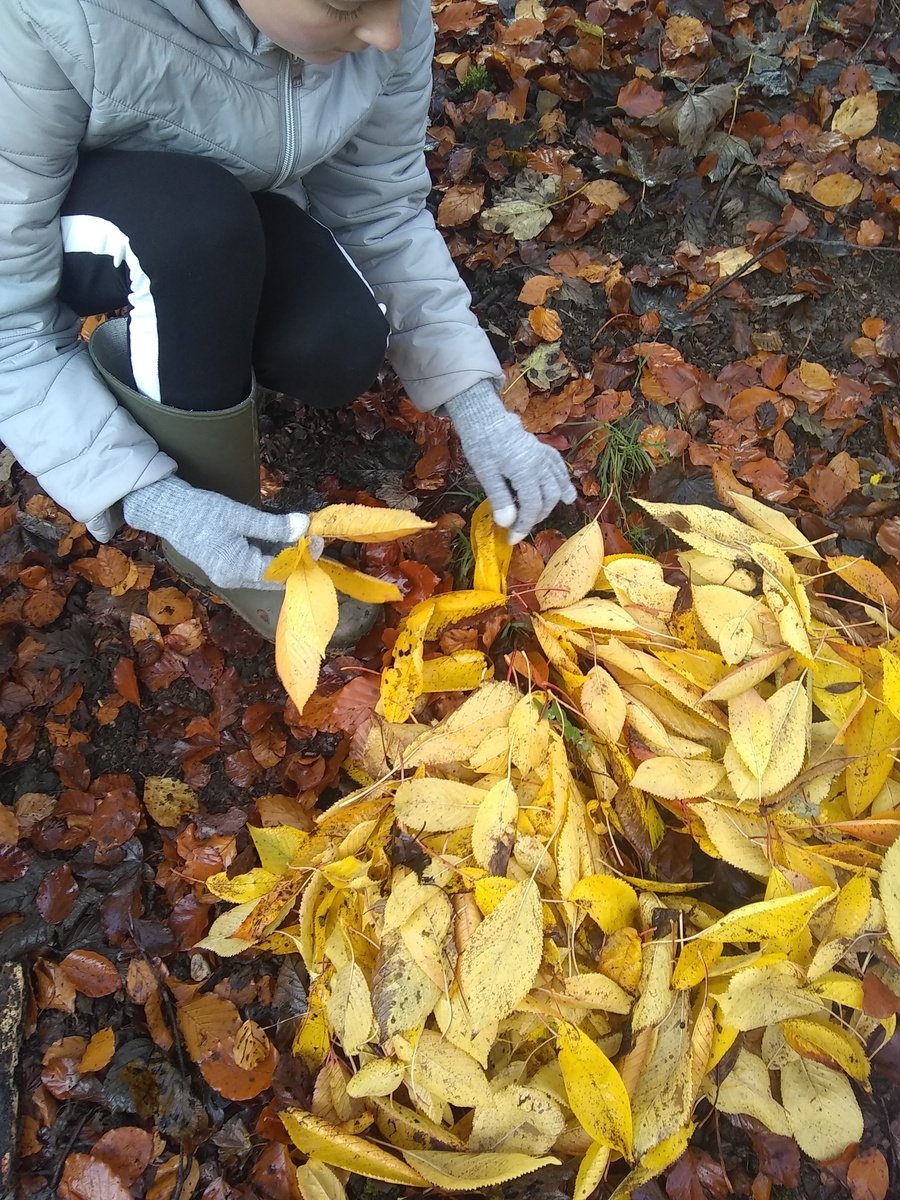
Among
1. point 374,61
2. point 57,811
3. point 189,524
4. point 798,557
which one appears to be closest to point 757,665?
point 798,557

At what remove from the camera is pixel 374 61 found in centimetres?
103

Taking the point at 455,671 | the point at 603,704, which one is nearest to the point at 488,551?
the point at 455,671

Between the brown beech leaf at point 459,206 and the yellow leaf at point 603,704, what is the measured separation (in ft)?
3.42

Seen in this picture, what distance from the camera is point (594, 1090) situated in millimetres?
901

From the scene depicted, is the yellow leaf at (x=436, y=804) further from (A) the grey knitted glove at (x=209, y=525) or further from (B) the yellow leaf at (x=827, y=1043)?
(B) the yellow leaf at (x=827, y=1043)

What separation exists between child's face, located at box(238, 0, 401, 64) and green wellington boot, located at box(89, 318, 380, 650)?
16.7 inches

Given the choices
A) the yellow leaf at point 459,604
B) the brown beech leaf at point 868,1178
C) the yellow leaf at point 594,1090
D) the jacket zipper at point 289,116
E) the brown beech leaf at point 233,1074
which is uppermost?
the jacket zipper at point 289,116

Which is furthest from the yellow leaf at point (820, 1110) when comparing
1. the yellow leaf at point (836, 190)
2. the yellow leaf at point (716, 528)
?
the yellow leaf at point (836, 190)

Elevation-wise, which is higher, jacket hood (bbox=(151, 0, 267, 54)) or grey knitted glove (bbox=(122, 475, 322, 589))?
jacket hood (bbox=(151, 0, 267, 54))

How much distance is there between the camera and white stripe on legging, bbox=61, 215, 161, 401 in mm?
963

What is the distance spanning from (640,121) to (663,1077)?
5.68 feet

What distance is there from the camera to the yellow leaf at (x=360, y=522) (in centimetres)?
89

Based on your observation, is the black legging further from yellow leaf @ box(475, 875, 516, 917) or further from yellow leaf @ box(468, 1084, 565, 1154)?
yellow leaf @ box(468, 1084, 565, 1154)

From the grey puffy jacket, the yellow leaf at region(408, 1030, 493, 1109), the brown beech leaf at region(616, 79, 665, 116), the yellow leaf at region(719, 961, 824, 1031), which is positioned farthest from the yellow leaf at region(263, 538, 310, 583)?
the brown beech leaf at region(616, 79, 665, 116)
